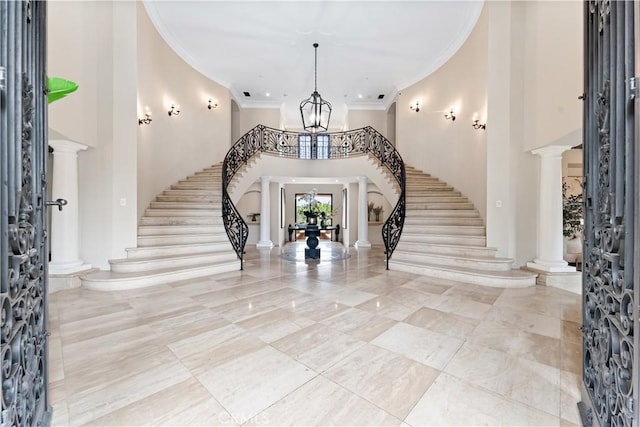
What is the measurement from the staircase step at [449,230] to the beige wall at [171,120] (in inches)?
228

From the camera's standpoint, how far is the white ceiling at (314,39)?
18.5 ft

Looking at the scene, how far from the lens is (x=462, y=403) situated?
1.69 metres

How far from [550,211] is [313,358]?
4893 millimetres

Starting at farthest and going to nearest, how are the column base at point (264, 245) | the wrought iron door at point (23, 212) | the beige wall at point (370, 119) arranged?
the beige wall at point (370, 119), the column base at point (264, 245), the wrought iron door at point (23, 212)

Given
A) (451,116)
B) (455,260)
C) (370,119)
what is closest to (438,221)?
(455,260)

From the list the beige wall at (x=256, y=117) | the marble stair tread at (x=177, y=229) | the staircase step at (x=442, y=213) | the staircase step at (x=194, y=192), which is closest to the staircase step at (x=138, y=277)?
the marble stair tread at (x=177, y=229)

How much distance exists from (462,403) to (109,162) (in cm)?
581

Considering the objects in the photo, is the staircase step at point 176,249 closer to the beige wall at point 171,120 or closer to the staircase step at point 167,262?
the staircase step at point 167,262

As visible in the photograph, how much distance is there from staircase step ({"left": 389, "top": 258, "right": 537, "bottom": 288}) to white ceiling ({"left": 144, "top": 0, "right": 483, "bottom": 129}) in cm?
513

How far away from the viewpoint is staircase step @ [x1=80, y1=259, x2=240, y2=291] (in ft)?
13.2

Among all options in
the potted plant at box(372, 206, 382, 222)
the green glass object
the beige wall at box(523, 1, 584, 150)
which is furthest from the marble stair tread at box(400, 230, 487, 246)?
the green glass object

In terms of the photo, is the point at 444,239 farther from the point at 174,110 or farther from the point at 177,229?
the point at 174,110

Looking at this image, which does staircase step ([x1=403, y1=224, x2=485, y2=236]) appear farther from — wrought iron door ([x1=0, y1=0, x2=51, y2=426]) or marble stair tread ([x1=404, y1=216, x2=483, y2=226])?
wrought iron door ([x1=0, y1=0, x2=51, y2=426])

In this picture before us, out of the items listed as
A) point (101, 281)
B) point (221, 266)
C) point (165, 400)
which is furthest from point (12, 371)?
point (221, 266)
